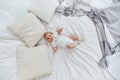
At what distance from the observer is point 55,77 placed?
1.26m

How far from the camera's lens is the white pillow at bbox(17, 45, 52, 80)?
3.96 ft

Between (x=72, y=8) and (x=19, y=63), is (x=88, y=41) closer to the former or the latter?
(x=72, y=8)

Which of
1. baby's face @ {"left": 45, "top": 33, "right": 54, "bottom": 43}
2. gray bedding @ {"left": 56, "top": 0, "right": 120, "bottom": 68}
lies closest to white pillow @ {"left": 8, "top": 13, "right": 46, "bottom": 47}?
baby's face @ {"left": 45, "top": 33, "right": 54, "bottom": 43}

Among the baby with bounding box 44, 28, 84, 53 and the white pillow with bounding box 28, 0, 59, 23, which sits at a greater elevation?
the white pillow with bounding box 28, 0, 59, 23

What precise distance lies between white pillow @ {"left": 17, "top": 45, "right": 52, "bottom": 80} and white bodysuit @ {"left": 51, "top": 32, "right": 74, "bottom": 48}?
0.36 ft

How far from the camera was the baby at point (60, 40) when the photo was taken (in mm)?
1367

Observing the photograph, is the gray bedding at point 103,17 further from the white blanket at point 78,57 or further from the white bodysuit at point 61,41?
the white bodysuit at point 61,41

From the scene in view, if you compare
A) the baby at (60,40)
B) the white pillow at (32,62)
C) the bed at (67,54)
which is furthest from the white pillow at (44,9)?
the white pillow at (32,62)

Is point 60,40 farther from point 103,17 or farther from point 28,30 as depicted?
point 103,17

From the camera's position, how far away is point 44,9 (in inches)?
59.3

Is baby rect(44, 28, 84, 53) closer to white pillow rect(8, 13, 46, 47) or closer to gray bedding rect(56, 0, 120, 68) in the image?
white pillow rect(8, 13, 46, 47)

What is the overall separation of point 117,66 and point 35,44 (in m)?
0.66

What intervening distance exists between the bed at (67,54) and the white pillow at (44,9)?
0.20 feet

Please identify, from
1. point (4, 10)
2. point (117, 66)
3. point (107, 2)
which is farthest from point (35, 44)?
point (107, 2)
